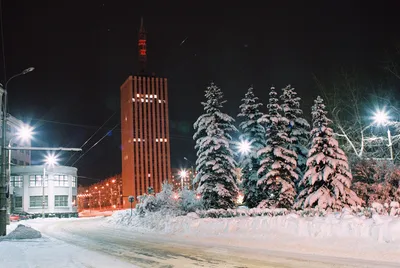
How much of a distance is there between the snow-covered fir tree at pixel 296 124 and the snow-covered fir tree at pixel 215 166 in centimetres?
453

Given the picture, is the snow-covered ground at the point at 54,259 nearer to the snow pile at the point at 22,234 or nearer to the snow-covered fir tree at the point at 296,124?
the snow pile at the point at 22,234

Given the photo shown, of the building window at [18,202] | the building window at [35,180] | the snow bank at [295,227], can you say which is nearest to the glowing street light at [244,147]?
the snow bank at [295,227]

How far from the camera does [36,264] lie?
1299 cm

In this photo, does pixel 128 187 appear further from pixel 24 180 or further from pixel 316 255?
pixel 316 255

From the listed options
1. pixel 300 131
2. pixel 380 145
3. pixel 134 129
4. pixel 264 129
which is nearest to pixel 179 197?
pixel 264 129

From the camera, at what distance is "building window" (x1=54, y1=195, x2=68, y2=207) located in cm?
8348

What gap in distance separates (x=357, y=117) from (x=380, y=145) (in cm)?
301

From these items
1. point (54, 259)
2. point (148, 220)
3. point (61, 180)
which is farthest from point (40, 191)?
point (54, 259)

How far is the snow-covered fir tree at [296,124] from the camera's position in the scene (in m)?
33.6

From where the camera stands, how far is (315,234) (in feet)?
53.7

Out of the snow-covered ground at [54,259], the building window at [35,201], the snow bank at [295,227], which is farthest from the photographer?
the building window at [35,201]

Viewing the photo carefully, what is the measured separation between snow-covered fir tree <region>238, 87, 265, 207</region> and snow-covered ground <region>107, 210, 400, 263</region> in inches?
429

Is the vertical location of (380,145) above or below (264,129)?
below

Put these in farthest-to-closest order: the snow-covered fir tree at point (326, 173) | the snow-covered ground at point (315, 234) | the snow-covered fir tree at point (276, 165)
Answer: the snow-covered fir tree at point (276, 165) < the snow-covered fir tree at point (326, 173) < the snow-covered ground at point (315, 234)
